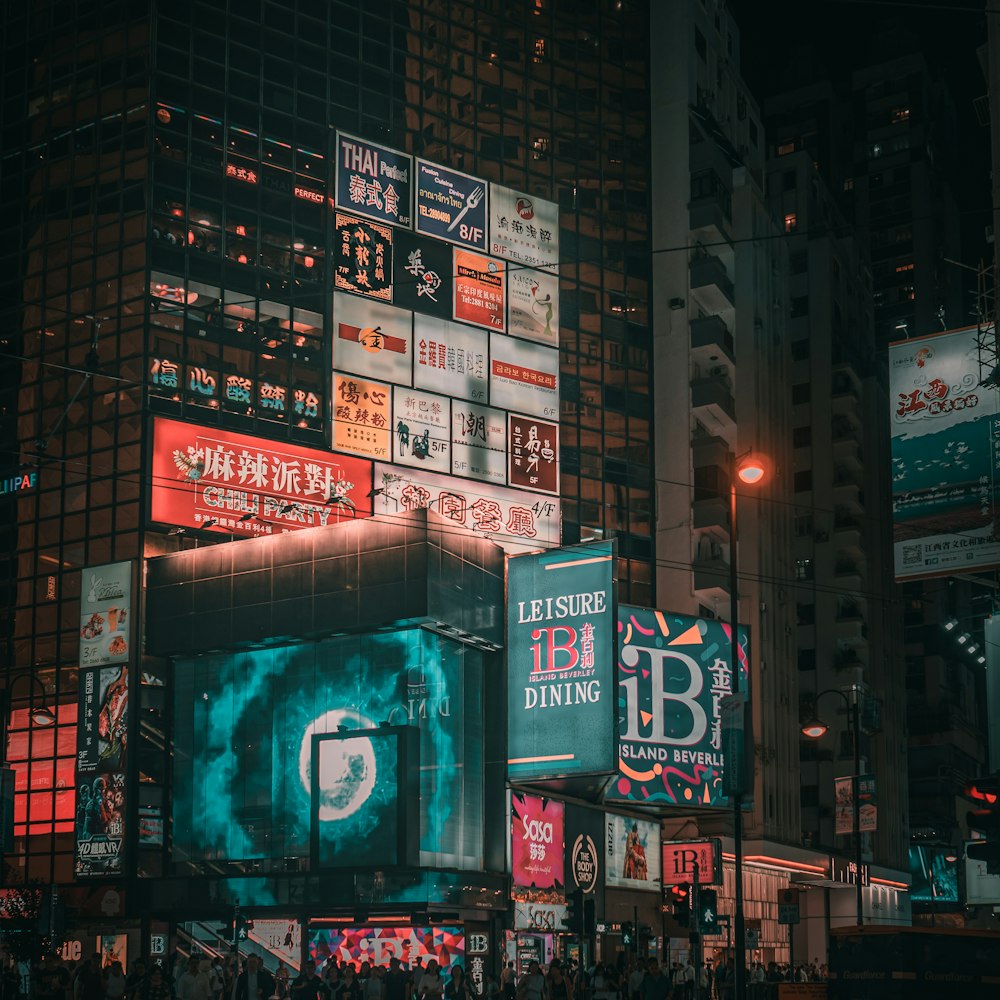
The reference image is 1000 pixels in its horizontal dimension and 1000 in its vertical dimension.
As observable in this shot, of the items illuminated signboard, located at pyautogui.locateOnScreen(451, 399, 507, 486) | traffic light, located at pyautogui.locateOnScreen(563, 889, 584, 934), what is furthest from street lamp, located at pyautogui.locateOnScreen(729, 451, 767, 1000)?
illuminated signboard, located at pyautogui.locateOnScreen(451, 399, 507, 486)

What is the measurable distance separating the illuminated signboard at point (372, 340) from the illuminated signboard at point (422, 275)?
0.81 m

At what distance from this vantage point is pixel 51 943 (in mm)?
50125

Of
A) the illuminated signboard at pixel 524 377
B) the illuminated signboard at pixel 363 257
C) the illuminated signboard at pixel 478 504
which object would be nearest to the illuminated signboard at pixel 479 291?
the illuminated signboard at pixel 524 377

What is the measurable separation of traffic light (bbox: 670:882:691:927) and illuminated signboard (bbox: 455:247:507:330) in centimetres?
3074

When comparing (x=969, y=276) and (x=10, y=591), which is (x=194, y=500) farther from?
(x=969, y=276)

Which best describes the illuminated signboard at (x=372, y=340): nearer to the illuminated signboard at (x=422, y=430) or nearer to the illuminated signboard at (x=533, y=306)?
the illuminated signboard at (x=422, y=430)

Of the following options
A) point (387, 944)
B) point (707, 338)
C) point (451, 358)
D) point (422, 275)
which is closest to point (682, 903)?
point (387, 944)

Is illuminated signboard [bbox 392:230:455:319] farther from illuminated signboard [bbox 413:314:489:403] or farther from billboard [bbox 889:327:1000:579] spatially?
billboard [bbox 889:327:1000:579]

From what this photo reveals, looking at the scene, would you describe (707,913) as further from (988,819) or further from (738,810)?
(988,819)

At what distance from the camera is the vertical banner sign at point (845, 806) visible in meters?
53.2

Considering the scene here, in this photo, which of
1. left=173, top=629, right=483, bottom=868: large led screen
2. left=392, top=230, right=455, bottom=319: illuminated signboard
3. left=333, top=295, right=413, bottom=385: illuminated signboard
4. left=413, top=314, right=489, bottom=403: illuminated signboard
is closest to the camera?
left=173, top=629, right=483, bottom=868: large led screen

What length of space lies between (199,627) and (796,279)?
56120mm

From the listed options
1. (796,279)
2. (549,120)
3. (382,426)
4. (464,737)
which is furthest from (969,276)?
(464,737)

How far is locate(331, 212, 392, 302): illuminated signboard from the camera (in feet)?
203
